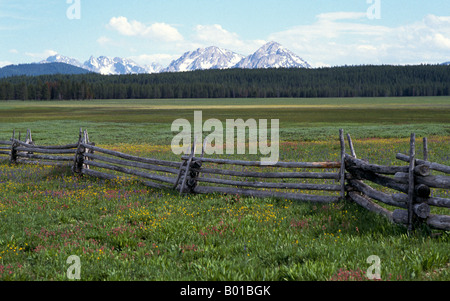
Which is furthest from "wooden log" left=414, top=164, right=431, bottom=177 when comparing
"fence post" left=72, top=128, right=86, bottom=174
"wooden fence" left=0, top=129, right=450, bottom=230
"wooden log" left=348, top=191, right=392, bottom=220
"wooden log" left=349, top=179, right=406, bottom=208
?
"fence post" left=72, top=128, right=86, bottom=174

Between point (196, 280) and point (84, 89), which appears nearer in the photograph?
point (196, 280)

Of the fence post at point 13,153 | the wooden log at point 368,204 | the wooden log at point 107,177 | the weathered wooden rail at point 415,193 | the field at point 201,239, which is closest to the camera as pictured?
the field at point 201,239

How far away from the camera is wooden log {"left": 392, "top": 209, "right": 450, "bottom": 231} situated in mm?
7250

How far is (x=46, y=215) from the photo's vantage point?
9984mm

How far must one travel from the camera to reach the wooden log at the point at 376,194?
8.30 meters

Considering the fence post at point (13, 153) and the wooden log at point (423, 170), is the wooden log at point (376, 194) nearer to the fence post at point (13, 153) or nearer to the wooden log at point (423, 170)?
the wooden log at point (423, 170)

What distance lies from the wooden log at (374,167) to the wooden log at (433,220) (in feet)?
2.93

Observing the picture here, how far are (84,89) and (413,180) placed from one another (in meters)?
195

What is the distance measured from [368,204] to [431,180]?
6.57ft

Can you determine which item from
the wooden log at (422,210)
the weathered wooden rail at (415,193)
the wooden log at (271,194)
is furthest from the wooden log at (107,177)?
the wooden log at (422,210)

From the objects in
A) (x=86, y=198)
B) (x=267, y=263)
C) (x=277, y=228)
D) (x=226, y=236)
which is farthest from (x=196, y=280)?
(x=86, y=198)

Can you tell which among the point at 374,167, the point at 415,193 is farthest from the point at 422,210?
the point at 374,167

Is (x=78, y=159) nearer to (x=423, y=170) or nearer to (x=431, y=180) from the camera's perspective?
(x=423, y=170)
